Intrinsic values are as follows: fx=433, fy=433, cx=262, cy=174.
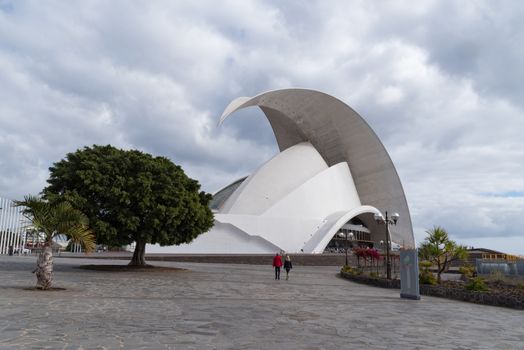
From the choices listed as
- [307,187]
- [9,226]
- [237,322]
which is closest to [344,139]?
[307,187]

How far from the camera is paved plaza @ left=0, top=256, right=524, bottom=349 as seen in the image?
5125mm

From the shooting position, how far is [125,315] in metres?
6.89

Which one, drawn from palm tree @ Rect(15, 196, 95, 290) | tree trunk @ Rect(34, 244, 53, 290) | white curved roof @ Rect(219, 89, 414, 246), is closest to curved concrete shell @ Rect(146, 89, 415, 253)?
white curved roof @ Rect(219, 89, 414, 246)

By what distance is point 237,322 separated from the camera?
654 centimetres

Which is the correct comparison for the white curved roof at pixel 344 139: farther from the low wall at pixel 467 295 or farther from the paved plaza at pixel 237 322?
the paved plaza at pixel 237 322

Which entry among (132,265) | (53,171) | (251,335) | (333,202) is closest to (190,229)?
(132,265)

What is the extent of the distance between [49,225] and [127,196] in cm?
640

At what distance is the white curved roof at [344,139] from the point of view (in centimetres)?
3934

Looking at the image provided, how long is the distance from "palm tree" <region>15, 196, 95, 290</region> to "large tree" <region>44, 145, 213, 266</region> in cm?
557

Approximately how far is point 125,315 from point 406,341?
425 cm

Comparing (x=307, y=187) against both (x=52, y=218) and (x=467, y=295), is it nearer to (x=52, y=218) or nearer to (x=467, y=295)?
(x=467, y=295)

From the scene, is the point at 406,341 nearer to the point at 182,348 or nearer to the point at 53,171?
the point at 182,348

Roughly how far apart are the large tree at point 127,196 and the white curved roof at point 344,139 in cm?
2048

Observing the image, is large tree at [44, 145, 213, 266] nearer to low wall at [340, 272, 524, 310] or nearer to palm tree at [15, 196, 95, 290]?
palm tree at [15, 196, 95, 290]
